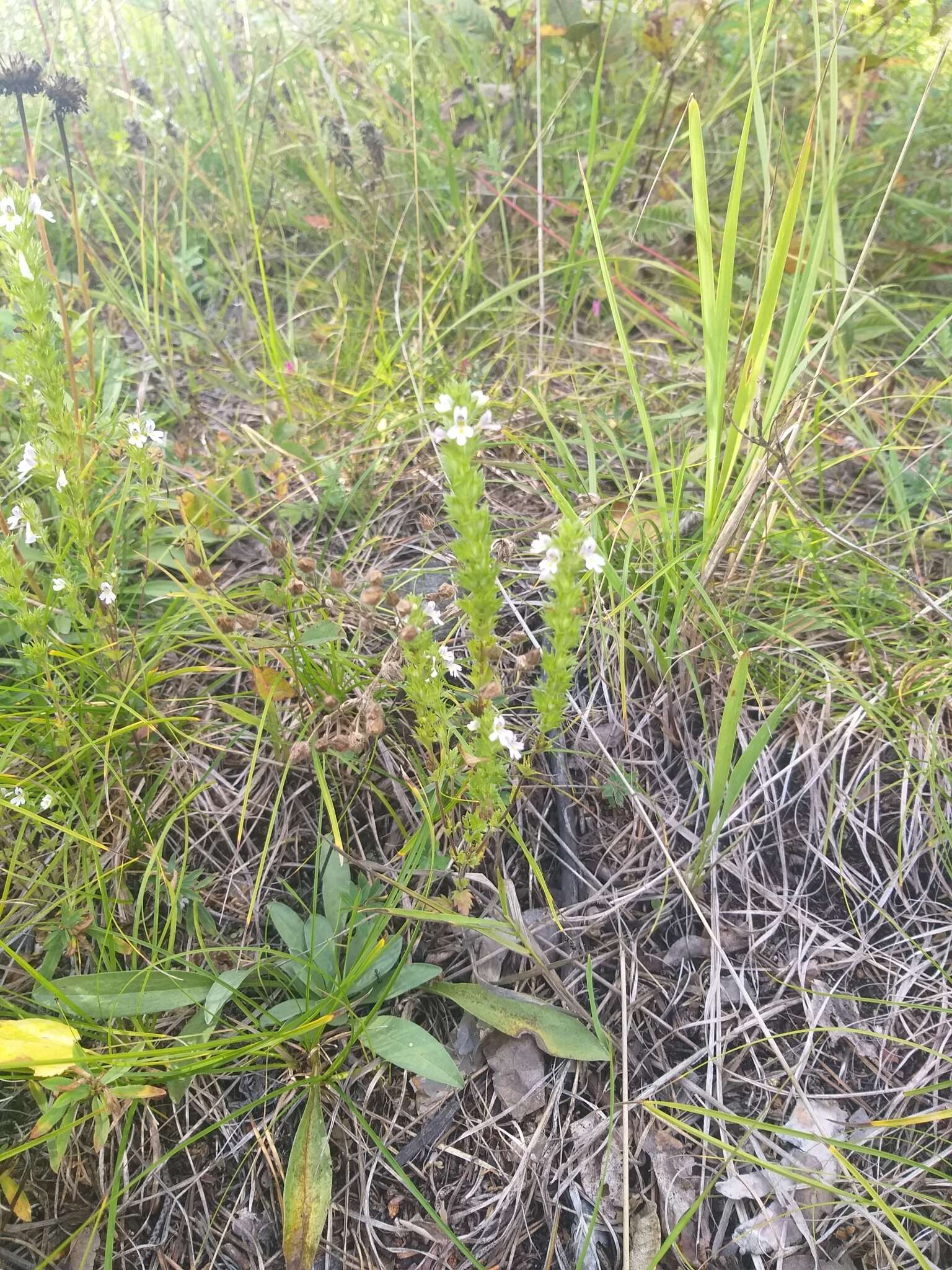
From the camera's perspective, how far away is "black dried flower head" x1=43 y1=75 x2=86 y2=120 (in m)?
1.86

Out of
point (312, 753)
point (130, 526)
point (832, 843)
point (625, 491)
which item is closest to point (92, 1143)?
point (312, 753)

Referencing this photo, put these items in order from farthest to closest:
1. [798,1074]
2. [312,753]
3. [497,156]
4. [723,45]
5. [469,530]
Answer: [723,45] < [497,156] < [312,753] < [798,1074] < [469,530]

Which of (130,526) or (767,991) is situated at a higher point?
(130,526)

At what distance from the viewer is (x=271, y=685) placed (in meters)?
1.67

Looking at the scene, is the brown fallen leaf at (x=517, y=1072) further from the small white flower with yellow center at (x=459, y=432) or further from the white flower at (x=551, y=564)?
the small white flower with yellow center at (x=459, y=432)

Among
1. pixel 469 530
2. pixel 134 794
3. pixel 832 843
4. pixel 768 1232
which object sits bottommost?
pixel 768 1232

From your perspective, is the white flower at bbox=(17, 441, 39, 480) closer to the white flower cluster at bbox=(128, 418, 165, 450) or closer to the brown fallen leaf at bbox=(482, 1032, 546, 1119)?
the white flower cluster at bbox=(128, 418, 165, 450)

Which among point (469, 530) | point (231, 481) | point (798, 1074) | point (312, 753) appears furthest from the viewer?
point (231, 481)

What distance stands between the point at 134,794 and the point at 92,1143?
0.63 metres

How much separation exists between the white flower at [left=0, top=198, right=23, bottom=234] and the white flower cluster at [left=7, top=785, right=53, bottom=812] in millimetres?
1070

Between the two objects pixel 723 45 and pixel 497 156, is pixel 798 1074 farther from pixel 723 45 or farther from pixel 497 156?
pixel 723 45

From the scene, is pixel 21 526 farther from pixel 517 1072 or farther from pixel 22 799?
pixel 517 1072

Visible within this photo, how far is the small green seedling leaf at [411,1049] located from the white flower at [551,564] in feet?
2.84

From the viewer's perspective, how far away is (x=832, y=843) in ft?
5.30
